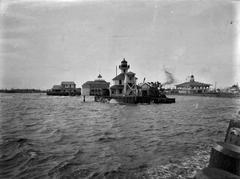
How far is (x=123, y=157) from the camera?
27.6ft

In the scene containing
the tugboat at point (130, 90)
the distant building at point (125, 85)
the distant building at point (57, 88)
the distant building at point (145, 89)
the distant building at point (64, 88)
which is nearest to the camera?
the tugboat at point (130, 90)

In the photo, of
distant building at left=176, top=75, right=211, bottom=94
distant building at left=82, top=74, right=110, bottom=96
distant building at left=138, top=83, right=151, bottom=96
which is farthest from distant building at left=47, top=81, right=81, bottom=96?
distant building at left=176, top=75, right=211, bottom=94

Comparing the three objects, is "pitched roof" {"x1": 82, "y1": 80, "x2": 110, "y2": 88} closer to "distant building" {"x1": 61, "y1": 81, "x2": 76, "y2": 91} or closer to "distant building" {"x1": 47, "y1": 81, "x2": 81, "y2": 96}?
"distant building" {"x1": 47, "y1": 81, "x2": 81, "y2": 96}

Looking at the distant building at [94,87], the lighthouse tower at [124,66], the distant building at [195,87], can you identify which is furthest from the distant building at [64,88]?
the distant building at [195,87]

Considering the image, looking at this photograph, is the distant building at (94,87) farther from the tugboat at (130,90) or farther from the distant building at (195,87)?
the distant building at (195,87)

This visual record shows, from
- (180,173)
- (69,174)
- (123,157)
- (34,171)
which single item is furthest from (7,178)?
(180,173)

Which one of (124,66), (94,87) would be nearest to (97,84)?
(94,87)

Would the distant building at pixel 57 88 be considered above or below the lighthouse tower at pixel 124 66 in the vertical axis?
below

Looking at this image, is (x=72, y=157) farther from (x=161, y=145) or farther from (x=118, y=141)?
(x=161, y=145)

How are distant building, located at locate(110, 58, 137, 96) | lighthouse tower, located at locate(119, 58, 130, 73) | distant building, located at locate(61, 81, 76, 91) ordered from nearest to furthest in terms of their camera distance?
distant building, located at locate(110, 58, 137, 96), lighthouse tower, located at locate(119, 58, 130, 73), distant building, located at locate(61, 81, 76, 91)

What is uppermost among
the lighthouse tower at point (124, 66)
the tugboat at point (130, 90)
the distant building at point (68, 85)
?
the lighthouse tower at point (124, 66)

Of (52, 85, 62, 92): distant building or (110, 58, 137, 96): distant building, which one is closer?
(110, 58, 137, 96): distant building

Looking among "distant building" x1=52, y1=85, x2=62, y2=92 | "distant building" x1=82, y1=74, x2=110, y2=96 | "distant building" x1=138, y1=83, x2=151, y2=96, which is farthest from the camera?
"distant building" x1=52, y1=85, x2=62, y2=92

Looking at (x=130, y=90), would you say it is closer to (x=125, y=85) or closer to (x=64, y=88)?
(x=125, y=85)
